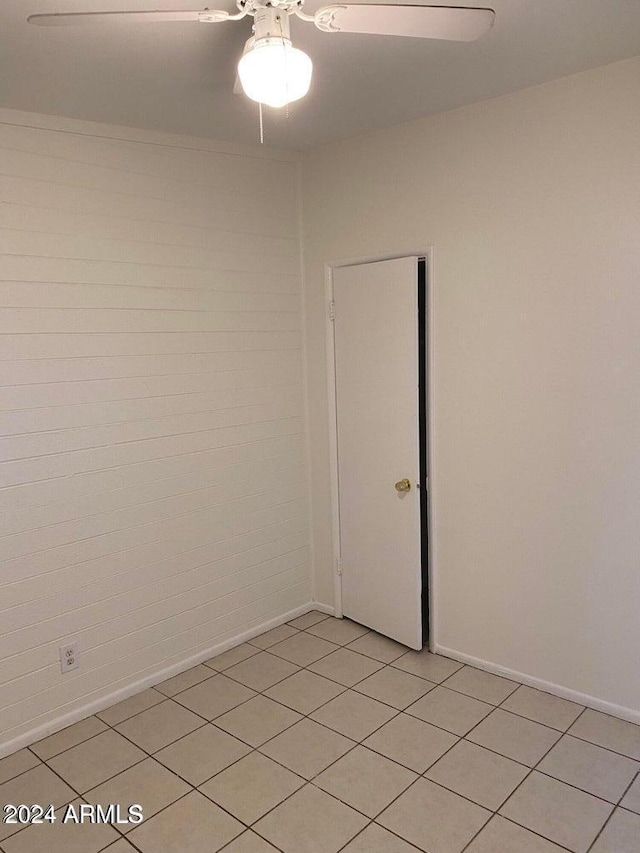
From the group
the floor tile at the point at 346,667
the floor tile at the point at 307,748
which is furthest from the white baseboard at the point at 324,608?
the floor tile at the point at 307,748

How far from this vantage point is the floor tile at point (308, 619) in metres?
3.64

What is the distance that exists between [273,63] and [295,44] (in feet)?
2.23

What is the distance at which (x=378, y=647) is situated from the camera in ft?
11.0

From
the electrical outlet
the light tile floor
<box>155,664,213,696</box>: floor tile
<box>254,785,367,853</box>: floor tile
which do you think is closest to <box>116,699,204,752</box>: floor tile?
the light tile floor

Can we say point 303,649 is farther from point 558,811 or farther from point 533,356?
point 533,356

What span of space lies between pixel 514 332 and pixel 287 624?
203 centimetres

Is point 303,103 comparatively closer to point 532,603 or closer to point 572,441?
point 572,441

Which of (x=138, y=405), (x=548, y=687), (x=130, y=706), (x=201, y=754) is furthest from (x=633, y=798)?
(x=138, y=405)

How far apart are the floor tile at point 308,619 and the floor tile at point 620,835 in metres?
1.84

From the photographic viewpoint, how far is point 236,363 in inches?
131

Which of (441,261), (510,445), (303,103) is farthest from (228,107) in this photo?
(510,445)

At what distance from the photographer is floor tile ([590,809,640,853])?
199cm

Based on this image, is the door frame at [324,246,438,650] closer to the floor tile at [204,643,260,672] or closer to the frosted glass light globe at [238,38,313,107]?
the floor tile at [204,643,260,672]

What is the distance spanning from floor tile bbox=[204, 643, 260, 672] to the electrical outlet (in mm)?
697
